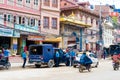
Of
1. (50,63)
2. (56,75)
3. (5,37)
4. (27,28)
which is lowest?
(50,63)

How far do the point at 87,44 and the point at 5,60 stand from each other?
119ft

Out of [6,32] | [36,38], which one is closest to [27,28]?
[36,38]

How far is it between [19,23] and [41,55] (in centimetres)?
1377

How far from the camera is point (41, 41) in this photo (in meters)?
48.1

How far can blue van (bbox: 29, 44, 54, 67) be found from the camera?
3123 cm

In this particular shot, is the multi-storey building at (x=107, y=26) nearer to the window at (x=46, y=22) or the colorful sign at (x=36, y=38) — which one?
the window at (x=46, y=22)

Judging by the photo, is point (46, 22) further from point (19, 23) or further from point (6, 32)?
point (6, 32)

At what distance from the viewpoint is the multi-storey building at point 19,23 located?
41.2 meters

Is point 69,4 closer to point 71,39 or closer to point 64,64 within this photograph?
point 71,39

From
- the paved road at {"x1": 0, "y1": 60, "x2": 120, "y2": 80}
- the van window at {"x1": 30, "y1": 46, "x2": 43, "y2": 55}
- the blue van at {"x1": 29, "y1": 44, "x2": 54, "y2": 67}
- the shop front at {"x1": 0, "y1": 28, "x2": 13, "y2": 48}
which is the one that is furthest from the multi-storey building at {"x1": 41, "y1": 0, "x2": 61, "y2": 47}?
the paved road at {"x1": 0, "y1": 60, "x2": 120, "y2": 80}

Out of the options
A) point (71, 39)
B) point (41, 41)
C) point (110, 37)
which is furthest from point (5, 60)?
point (110, 37)

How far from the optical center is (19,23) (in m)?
44.2

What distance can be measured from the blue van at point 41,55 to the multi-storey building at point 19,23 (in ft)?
30.4

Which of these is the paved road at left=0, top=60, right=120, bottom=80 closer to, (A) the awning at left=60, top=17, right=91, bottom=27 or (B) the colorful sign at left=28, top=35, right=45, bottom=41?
(B) the colorful sign at left=28, top=35, right=45, bottom=41
